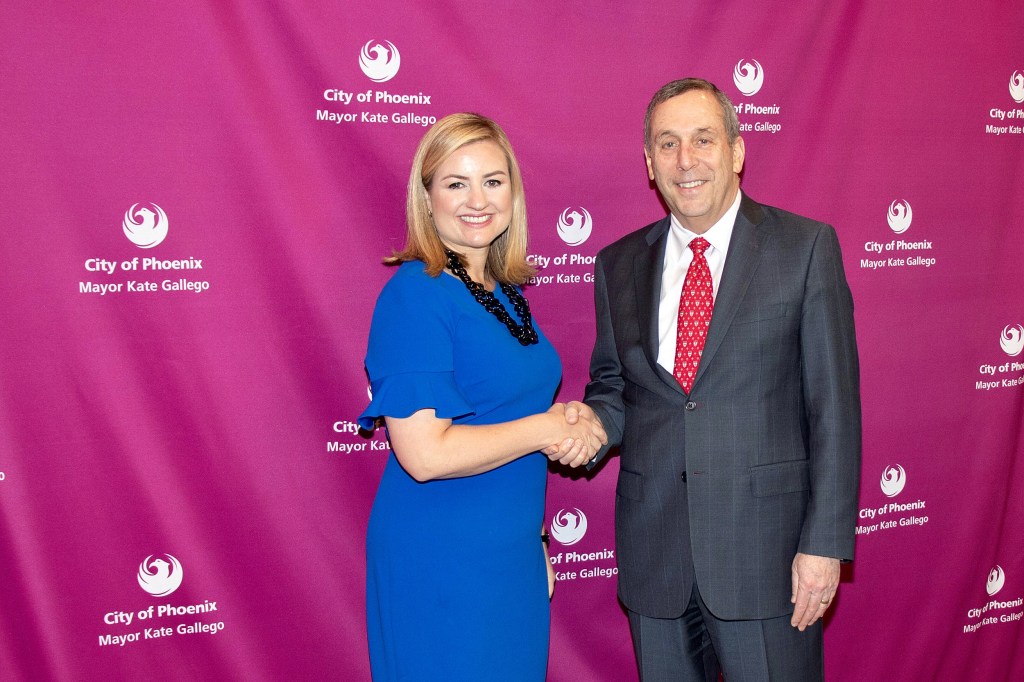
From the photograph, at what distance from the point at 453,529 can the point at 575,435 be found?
43 cm

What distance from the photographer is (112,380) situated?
8.39 feet

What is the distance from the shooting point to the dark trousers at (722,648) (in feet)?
7.23

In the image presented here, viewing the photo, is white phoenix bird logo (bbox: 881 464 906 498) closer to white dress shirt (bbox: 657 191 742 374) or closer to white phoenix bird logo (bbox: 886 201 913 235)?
white phoenix bird logo (bbox: 886 201 913 235)

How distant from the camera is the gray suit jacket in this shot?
7.02 ft

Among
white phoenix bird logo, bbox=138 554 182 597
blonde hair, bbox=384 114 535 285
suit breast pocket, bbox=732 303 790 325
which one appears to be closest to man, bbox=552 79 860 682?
suit breast pocket, bbox=732 303 790 325

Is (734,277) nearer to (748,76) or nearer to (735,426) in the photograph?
(735,426)

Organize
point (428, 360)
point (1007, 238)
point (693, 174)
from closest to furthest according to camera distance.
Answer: point (428, 360) → point (693, 174) → point (1007, 238)

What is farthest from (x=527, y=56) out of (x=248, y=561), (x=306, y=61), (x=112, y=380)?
(x=248, y=561)

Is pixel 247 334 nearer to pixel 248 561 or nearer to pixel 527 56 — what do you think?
pixel 248 561

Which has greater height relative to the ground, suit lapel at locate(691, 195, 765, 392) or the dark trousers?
suit lapel at locate(691, 195, 765, 392)

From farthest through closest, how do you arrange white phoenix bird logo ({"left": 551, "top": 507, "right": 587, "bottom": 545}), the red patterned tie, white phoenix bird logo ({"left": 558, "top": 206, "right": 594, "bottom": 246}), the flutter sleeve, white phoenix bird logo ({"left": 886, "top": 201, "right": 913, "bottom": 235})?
white phoenix bird logo ({"left": 886, "top": 201, "right": 913, "bottom": 235}) → white phoenix bird logo ({"left": 551, "top": 507, "right": 587, "bottom": 545}) → white phoenix bird logo ({"left": 558, "top": 206, "right": 594, "bottom": 246}) → the red patterned tie → the flutter sleeve

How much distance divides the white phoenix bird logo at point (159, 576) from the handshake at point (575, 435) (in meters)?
1.31

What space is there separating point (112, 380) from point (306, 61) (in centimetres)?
119

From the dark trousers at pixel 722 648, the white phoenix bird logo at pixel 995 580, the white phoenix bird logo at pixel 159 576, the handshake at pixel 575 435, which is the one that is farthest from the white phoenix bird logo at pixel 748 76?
the white phoenix bird logo at pixel 159 576
